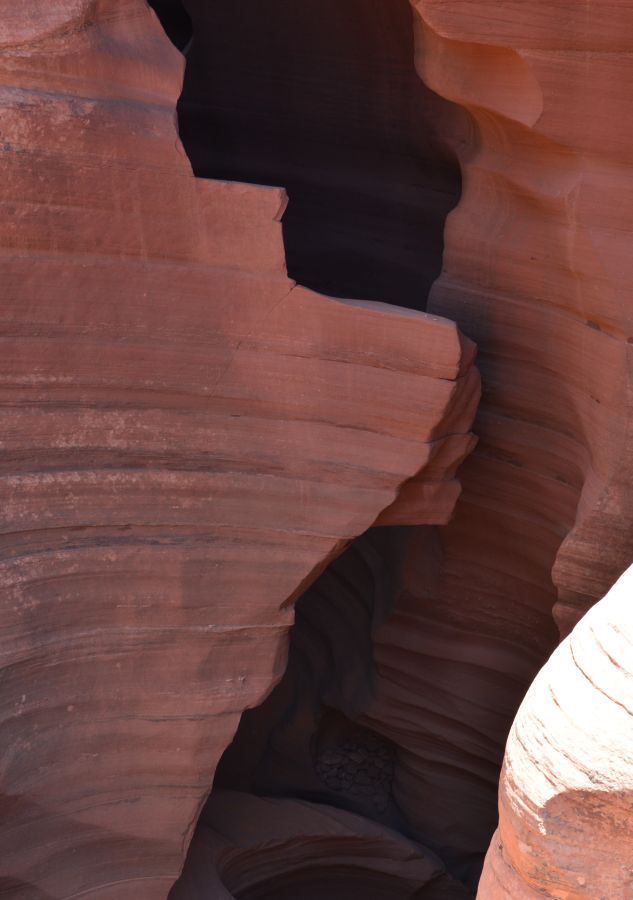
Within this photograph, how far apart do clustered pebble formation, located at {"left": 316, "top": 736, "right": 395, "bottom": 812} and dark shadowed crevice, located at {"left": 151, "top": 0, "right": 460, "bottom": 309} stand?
1886 mm

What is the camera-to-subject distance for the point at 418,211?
4.53 metres

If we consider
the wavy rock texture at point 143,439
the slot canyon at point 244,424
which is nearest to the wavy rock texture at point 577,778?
the slot canyon at point 244,424

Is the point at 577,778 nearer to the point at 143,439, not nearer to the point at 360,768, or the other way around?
the point at 143,439

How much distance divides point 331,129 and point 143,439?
191 centimetres

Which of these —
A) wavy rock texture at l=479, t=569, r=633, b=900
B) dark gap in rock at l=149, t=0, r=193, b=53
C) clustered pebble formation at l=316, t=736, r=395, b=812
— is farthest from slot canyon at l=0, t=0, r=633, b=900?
dark gap in rock at l=149, t=0, r=193, b=53

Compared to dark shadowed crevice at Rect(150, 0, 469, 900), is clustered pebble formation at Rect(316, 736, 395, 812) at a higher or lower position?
lower

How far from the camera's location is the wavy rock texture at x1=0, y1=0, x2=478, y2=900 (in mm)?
3002

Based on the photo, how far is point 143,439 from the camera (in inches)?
126

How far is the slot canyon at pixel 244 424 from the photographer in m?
2.92

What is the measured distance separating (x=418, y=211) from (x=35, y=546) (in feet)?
7.25

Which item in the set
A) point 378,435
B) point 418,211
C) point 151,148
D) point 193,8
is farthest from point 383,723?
point 193,8

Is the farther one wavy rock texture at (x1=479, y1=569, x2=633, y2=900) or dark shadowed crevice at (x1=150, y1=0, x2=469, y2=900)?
dark shadowed crevice at (x1=150, y1=0, x2=469, y2=900)

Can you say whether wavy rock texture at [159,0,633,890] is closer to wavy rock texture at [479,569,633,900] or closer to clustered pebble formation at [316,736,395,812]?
clustered pebble formation at [316,736,395,812]

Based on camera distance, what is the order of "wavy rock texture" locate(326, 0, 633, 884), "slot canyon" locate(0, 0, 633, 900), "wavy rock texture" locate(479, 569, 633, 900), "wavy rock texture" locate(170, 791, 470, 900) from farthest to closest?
"wavy rock texture" locate(170, 791, 470, 900)
"wavy rock texture" locate(326, 0, 633, 884)
"slot canyon" locate(0, 0, 633, 900)
"wavy rock texture" locate(479, 569, 633, 900)
